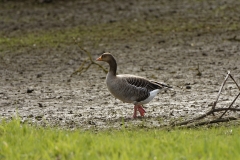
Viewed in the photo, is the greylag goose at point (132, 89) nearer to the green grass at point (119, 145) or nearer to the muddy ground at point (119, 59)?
the muddy ground at point (119, 59)

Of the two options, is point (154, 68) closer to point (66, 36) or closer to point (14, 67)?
point (14, 67)

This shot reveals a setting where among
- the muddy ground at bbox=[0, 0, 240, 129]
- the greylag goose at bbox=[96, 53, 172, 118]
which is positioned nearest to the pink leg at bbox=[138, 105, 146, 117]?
the greylag goose at bbox=[96, 53, 172, 118]

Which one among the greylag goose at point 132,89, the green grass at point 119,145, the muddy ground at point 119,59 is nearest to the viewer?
the green grass at point 119,145

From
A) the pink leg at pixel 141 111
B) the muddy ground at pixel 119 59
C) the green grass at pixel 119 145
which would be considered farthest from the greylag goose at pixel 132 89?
the green grass at pixel 119 145

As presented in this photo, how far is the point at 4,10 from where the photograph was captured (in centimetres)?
2273

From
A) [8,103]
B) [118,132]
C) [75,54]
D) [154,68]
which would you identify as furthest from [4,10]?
[118,132]

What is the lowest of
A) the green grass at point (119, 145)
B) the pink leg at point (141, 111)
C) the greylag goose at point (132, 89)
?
the green grass at point (119, 145)

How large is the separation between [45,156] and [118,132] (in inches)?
81.2

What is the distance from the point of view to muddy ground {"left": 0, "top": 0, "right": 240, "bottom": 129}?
1224cm

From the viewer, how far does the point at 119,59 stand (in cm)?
1705

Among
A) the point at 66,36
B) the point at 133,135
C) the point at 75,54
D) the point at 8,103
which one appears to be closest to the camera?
the point at 133,135

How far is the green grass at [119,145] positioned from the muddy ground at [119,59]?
4.98 ft

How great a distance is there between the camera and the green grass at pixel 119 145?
786 centimetres

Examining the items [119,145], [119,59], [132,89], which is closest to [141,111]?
[132,89]
